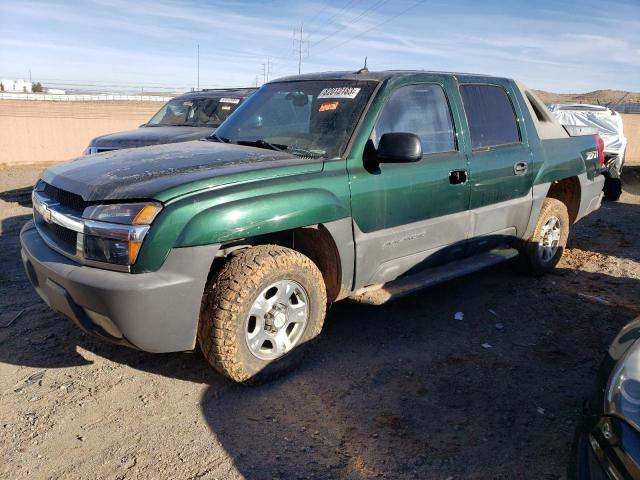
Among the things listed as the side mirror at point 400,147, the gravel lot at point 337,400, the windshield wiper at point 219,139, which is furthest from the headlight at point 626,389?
the windshield wiper at point 219,139

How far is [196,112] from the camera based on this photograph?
902 cm

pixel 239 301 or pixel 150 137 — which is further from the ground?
pixel 150 137

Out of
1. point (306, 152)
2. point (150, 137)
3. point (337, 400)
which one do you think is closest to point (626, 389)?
point (337, 400)

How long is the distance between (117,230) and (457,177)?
2532 millimetres

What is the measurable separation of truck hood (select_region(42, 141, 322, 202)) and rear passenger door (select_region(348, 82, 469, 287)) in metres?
0.49

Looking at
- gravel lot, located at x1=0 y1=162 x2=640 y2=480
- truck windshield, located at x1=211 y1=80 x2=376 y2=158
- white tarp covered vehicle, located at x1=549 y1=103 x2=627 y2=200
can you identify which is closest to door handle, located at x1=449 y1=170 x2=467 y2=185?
truck windshield, located at x1=211 y1=80 x2=376 y2=158

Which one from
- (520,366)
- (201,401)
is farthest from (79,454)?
(520,366)

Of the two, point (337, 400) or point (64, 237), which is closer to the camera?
point (64, 237)

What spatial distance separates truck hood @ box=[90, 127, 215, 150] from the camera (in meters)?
7.52

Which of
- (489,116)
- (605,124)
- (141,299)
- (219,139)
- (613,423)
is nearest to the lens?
(613,423)

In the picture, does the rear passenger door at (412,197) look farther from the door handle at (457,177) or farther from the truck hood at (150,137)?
the truck hood at (150,137)

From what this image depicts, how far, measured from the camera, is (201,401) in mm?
3250

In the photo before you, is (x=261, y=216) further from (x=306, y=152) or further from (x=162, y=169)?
(x=306, y=152)

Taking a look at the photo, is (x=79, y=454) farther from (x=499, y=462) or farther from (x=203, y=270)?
(x=499, y=462)
